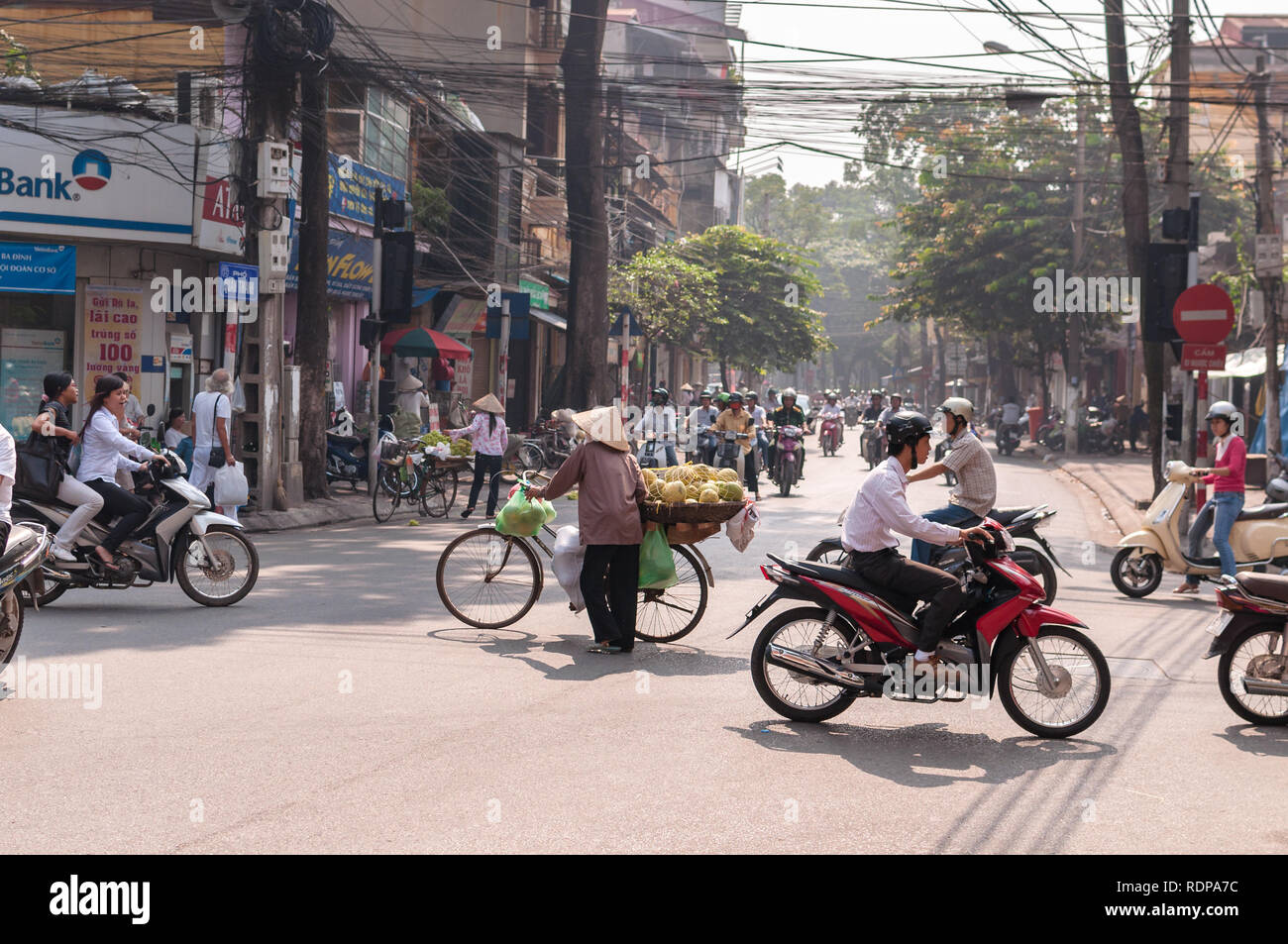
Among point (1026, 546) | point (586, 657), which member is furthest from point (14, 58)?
point (1026, 546)

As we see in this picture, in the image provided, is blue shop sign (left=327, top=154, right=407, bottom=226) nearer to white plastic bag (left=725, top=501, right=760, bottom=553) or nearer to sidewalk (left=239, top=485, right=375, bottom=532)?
sidewalk (left=239, top=485, right=375, bottom=532)

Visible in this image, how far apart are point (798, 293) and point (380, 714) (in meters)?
49.9

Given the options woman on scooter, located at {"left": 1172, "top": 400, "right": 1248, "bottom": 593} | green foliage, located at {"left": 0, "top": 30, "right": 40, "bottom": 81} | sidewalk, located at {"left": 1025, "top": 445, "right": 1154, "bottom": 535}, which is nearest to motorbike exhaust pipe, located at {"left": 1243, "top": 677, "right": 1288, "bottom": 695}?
woman on scooter, located at {"left": 1172, "top": 400, "right": 1248, "bottom": 593}

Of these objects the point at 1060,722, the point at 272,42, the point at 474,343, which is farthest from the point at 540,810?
the point at 474,343

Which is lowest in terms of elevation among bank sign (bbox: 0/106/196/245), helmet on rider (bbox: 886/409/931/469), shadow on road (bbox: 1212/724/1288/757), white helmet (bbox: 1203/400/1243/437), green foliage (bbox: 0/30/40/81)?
shadow on road (bbox: 1212/724/1288/757)

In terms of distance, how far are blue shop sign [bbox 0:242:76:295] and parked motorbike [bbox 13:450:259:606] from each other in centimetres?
962

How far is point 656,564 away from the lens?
934cm

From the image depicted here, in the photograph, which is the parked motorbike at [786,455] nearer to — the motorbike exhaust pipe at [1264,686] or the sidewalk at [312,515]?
the sidewalk at [312,515]

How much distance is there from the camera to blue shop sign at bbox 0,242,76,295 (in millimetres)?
19016

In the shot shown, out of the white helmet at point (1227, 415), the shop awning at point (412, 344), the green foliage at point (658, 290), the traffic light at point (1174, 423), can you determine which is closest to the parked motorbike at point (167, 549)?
the white helmet at point (1227, 415)

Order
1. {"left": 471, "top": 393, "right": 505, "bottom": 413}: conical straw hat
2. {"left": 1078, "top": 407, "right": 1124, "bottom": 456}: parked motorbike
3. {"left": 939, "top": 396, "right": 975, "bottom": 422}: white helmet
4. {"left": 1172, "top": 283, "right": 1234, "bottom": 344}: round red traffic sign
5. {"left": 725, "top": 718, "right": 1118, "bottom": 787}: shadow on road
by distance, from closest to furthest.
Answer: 1. {"left": 725, "top": 718, "right": 1118, "bottom": 787}: shadow on road
2. {"left": 939, "top": 396, "right": 975, "bottom": 422}: white helmet
3. {"left": 1172, "top": 283, "right": 1234, "bottom": 344}: round red traffic sign
4. {"left": 471, "top": 393, "right": 505, "bottom": 413}: conical straw hat
5. {"left": 1078, "top": 407, "right": 1124, "bottom": 456}: parked motorbike

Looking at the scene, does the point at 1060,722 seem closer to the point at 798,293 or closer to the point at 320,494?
the point at 320,494

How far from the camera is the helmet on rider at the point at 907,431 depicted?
715 centimetres

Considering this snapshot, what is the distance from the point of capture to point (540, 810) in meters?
5.37
